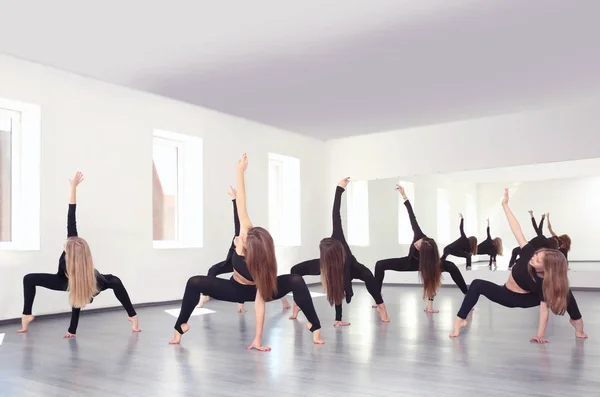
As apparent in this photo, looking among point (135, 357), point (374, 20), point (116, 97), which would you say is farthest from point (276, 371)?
point (116, 97)

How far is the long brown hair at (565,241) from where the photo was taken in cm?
717

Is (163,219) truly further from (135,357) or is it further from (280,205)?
(135,357)

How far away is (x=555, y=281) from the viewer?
3529mm

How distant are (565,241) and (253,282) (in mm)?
5326

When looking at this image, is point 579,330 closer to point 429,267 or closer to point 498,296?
point 498,296

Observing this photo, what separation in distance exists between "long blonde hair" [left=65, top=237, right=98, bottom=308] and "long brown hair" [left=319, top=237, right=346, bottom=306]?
1.82 m

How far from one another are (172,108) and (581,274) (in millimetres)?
5865

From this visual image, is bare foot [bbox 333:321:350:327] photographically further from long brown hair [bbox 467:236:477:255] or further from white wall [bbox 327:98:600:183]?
white wall [bbox 327:98:600:183]

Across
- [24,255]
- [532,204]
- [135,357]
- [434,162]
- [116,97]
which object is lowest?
[135,357]

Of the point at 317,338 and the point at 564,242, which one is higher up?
the point at 564,242

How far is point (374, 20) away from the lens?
4156mm

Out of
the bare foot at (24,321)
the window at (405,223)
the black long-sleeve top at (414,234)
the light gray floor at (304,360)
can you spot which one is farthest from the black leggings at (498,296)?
the window at (405,223)

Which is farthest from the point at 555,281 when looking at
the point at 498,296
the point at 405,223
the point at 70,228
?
the point at 405,223

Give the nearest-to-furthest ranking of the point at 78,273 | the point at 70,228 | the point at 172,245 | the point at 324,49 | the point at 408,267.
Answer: the point at 78,273
the point at 70,228
the point at 324,49
the point at 408,267
the point at 172,245
